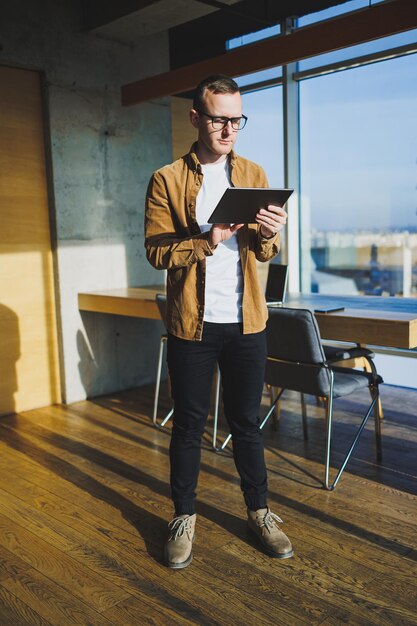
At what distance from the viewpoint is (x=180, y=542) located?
7.45 ft

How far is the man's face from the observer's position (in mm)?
2033

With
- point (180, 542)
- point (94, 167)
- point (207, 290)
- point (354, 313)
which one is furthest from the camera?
point (94, 167)

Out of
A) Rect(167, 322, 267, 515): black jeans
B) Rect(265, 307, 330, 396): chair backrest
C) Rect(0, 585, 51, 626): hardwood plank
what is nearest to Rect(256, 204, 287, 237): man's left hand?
Rect(167, 322, 267, 515): black jeans

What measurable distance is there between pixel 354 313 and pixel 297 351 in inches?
16.5

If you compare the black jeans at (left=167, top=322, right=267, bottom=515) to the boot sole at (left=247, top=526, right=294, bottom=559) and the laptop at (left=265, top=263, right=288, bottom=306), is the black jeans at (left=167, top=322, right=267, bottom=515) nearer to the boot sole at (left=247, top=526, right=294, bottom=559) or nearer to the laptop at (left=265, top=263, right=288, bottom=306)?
the boot sole at (left=247, top=526, right=294, bottom=559)

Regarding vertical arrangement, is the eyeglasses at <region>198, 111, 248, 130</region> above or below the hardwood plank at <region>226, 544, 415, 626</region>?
above

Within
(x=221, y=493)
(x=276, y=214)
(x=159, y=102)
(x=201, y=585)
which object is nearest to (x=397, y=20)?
(x=276, y=214)

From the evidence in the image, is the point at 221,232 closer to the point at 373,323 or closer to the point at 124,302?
the point at 373,323

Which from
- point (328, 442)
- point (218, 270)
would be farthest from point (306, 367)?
point (218, 270)

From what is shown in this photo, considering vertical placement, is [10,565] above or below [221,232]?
below

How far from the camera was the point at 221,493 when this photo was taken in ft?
9.41

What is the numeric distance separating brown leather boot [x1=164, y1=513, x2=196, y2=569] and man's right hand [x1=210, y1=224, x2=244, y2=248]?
1.03m

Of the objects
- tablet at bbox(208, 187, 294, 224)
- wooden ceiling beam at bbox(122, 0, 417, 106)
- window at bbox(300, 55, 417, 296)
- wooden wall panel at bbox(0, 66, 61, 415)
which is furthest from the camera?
window at bbox(300, 55, 417, 296)

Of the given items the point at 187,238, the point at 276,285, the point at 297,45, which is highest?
the point at 297,45
